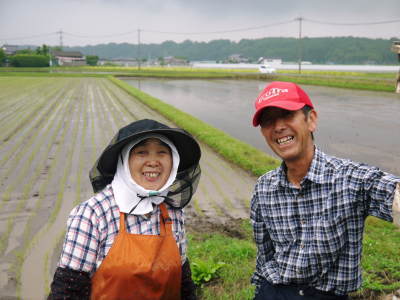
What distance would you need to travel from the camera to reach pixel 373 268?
3504mm

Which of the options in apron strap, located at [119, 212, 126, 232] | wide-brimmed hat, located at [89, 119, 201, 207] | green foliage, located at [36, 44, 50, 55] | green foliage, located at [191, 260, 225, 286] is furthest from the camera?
green foliage, located at [36, 44, 50, 55]

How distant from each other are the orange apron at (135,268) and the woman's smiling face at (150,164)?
0.67ft

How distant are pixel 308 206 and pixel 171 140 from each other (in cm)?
69

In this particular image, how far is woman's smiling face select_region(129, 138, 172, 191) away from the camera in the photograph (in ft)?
6.31

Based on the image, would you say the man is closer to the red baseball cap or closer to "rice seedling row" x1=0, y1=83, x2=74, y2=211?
the red baseball cap

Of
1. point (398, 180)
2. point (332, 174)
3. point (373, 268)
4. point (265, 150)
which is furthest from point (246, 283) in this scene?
point (265, 150)

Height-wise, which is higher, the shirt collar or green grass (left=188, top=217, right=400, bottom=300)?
the shirt collar

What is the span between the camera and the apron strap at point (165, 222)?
6.20 feet

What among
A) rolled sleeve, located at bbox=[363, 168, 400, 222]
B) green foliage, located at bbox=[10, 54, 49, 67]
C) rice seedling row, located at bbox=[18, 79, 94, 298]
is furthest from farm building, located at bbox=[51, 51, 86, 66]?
rolled sleeve, located at bbox=[363, 168, 400, 222]

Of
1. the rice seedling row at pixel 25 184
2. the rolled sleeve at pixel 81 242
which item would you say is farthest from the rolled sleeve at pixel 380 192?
the rice seedling row at pixel 25 184

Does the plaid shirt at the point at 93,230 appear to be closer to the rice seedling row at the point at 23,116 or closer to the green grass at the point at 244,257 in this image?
the green grass at the point at 244,257

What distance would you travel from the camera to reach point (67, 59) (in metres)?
102

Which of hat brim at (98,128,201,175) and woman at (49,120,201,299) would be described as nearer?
woman at (49,120,201,299)

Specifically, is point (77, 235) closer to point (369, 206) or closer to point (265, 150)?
point (369, 206)
